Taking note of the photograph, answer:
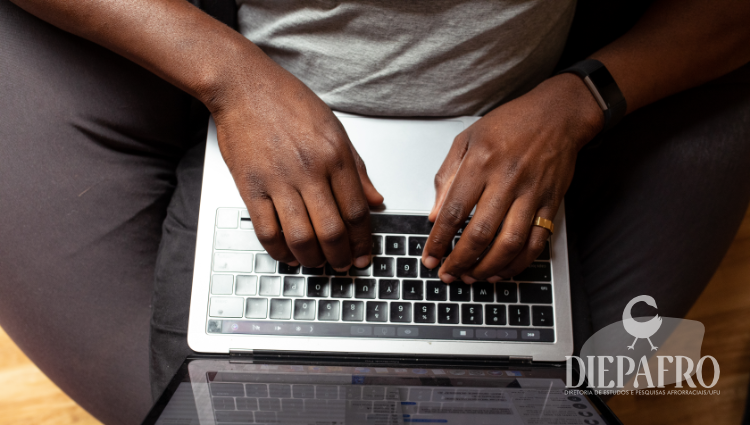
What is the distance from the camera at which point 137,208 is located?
2.08 ft

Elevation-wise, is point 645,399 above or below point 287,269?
below

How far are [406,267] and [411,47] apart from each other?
28cm

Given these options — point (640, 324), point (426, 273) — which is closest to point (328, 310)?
point (426, 273)

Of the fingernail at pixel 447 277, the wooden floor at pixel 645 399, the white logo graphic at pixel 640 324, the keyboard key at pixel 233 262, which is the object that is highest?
the keyboard key at pixel 233 262

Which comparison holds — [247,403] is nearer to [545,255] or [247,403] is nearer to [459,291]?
[459,291]

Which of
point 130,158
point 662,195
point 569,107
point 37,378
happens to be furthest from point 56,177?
point 662,195

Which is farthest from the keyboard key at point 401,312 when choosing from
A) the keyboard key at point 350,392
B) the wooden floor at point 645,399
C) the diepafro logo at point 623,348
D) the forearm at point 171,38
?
the wooden floor at point 645,399

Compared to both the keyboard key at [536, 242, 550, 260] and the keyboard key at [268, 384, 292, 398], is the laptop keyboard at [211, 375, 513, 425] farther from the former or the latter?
the keyboard key at [536, 242, 550, 260]

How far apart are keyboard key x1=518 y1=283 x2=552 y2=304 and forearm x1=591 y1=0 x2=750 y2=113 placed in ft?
0.89

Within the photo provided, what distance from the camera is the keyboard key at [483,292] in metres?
0.55

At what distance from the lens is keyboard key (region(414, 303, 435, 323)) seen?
54 centimetres

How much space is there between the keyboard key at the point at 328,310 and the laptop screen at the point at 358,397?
61 millimetres

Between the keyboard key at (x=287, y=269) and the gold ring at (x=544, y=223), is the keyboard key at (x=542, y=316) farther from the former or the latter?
the keyboard key at (x=287, y=269)

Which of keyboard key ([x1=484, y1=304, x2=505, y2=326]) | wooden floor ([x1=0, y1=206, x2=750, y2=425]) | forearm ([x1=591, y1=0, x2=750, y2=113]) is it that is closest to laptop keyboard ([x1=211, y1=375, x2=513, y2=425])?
keyboard key ([x1=484, y1=304, x2=505, y2=326])
